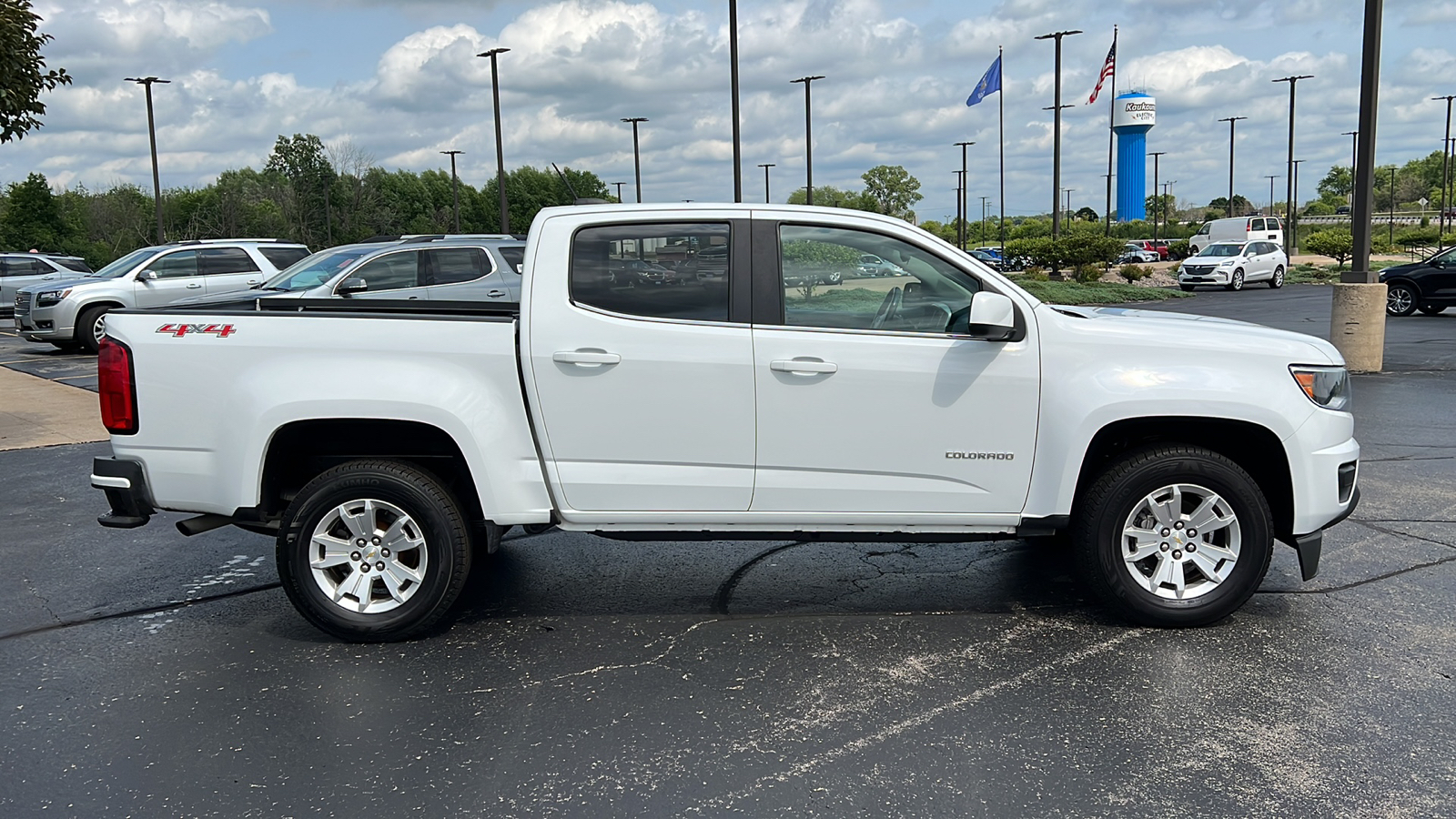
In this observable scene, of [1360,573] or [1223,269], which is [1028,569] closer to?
[1360,573]

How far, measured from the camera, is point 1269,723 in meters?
4.07

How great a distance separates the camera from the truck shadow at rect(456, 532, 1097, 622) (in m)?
5.49

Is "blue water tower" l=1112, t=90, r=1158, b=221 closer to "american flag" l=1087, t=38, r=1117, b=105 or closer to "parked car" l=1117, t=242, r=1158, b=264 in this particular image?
"parked car" l=1117, t=242, r=1158, b=264

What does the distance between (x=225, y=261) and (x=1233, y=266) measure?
28785 mm

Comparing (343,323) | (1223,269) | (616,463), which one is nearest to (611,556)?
(616,463)

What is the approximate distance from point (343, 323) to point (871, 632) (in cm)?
266

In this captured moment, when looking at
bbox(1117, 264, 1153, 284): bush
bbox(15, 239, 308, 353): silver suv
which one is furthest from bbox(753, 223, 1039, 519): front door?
bbox(1117, 264, 1153, 284): bush

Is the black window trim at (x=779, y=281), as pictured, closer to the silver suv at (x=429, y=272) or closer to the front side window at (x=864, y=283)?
the front side window at (x=864, y=283)

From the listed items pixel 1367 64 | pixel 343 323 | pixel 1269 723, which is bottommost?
pixel 1269 723

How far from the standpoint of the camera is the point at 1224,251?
Answer: 117ft

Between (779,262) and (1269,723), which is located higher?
(779,262)

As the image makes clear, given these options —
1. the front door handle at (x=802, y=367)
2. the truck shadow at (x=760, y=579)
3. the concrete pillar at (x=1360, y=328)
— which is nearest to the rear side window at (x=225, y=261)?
the truck shadow at (x=760, y=579)

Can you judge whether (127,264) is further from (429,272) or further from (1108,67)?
(1108,67)

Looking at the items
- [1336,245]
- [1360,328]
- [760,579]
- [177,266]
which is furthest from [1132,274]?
[760,579]
